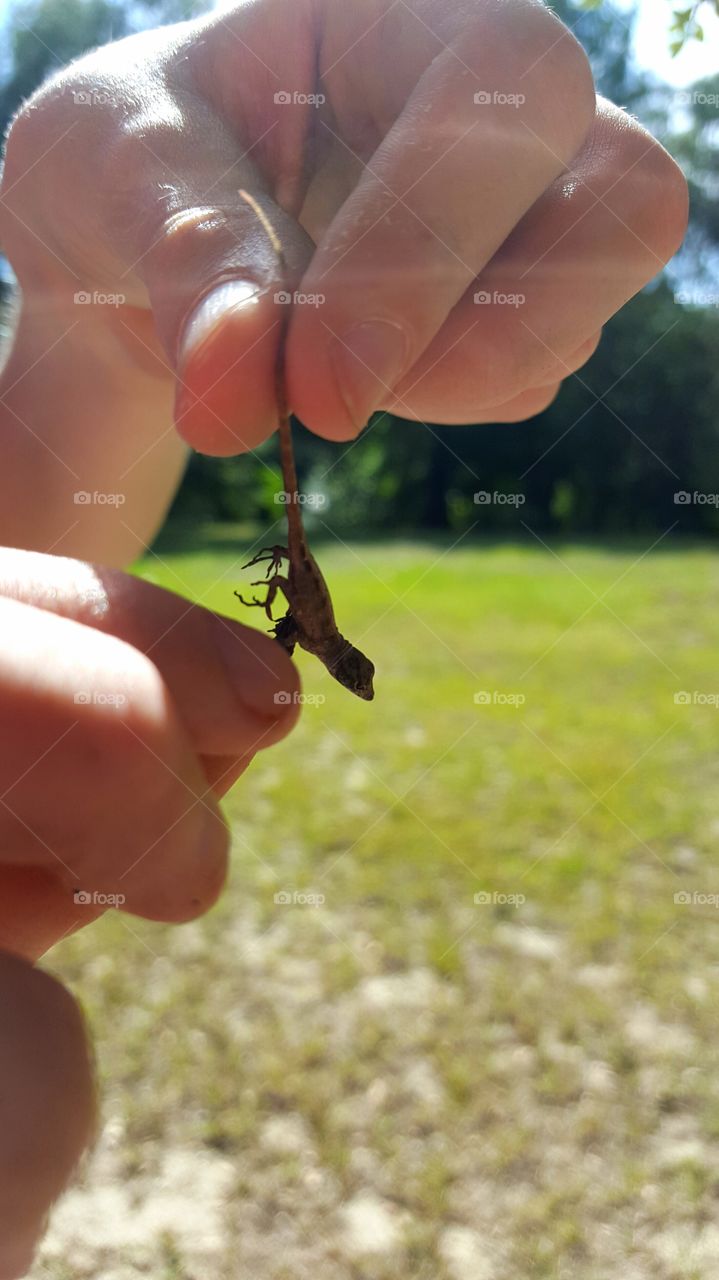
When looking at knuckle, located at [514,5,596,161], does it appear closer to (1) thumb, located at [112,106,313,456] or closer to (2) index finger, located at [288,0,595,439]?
(2) index finger, located at [288,0,595,439]

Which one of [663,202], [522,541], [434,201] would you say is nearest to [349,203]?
[434,201]

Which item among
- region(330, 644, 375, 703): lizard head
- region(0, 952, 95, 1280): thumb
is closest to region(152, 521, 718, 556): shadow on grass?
region(330, 644, 375, 703): lizard head

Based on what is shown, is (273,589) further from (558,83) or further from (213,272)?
(558,83)

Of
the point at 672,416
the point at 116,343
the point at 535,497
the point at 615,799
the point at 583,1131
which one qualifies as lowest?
the point at 535,497

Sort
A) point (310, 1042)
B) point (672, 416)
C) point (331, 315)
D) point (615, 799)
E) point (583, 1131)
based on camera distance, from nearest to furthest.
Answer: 1. point (331, 315)
2. point (583, 1131)
3. point (310, 1042)
4. point (615, 799)
5. point (672, 416)

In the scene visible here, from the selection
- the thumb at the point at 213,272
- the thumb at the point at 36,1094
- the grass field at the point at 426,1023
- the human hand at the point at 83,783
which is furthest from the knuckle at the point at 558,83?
the grass field at the point at 426,1023

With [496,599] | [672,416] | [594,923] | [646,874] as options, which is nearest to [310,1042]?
[594,923]

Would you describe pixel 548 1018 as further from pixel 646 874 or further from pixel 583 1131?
pixel 646 874
